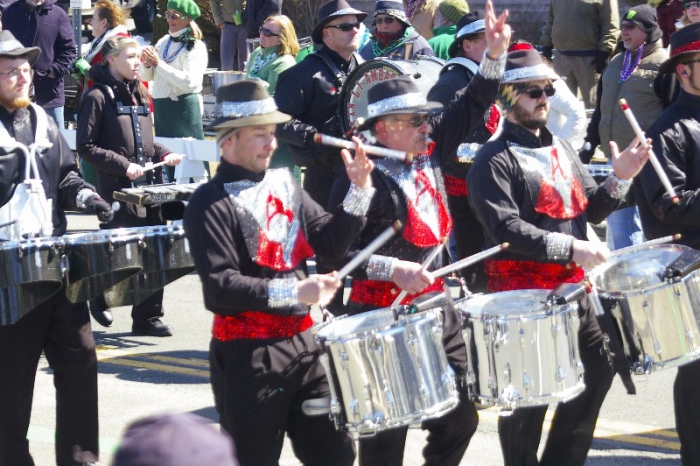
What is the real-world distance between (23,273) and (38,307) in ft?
1.05

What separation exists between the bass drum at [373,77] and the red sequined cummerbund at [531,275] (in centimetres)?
213

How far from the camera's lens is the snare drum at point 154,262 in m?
5.87

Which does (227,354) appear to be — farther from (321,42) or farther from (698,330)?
(321,42)

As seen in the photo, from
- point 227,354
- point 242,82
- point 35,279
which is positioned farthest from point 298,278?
point 35,279

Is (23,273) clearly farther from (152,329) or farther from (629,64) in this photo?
(629,64)

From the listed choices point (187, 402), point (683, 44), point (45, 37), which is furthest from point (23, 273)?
point (45, 37)

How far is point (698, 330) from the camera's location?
5.11 m

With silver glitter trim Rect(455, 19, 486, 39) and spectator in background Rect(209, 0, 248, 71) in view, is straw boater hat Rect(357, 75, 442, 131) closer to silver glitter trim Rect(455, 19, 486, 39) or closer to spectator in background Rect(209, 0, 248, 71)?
silver glitter trim Rect(455, 19, 486, 39)

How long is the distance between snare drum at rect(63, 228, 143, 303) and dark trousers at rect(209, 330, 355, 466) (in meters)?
1.02

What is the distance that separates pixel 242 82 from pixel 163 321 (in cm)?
445

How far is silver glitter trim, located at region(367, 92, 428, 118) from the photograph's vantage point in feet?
16.8

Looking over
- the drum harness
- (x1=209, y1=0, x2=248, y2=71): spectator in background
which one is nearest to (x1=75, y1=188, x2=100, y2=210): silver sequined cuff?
the drum harness

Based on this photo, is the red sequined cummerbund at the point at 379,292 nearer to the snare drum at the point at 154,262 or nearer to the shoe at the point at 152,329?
the snare drum at the point at 154,262

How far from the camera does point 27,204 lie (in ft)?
18.3
